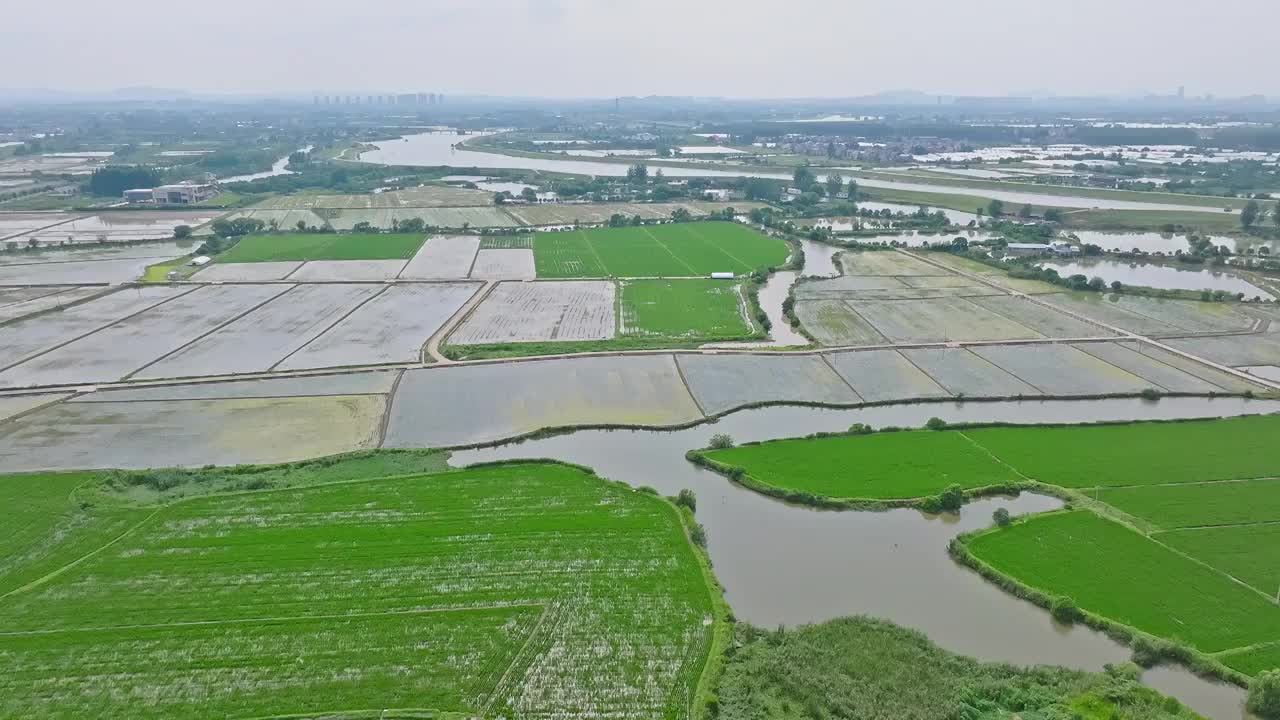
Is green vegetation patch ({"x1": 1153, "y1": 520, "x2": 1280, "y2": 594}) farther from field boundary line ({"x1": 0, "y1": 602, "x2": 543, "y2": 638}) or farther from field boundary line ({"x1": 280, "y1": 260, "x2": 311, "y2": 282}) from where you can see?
field boundary line ({"x1": 280, "y1": 260, "x2": 311, "y2": 282})

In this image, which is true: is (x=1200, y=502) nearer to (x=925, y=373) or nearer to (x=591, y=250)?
(x=925, y=373)

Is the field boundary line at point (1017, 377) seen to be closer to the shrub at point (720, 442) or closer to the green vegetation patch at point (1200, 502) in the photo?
the green vegetation patch at point (1200, 502)

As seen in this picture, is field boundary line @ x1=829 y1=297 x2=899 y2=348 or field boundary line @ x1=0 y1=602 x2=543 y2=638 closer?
field boundary line @ x1=0 y1=602 x2=543 y2=638

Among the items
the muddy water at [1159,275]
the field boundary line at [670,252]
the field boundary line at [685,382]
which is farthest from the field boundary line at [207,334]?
the muddy water at [1159,275]

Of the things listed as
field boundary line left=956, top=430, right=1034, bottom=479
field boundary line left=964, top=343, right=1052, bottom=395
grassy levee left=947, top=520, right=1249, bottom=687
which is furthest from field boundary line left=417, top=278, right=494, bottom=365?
field boundary line left=964, top=343, right=1052, bottom=395

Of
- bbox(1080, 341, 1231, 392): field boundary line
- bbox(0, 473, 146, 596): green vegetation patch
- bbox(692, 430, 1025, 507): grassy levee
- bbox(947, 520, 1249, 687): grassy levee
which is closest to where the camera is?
bbox(947, 520, 1249, 687): grassy levee

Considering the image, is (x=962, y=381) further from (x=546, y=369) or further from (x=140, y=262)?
(x=140, y=262)
